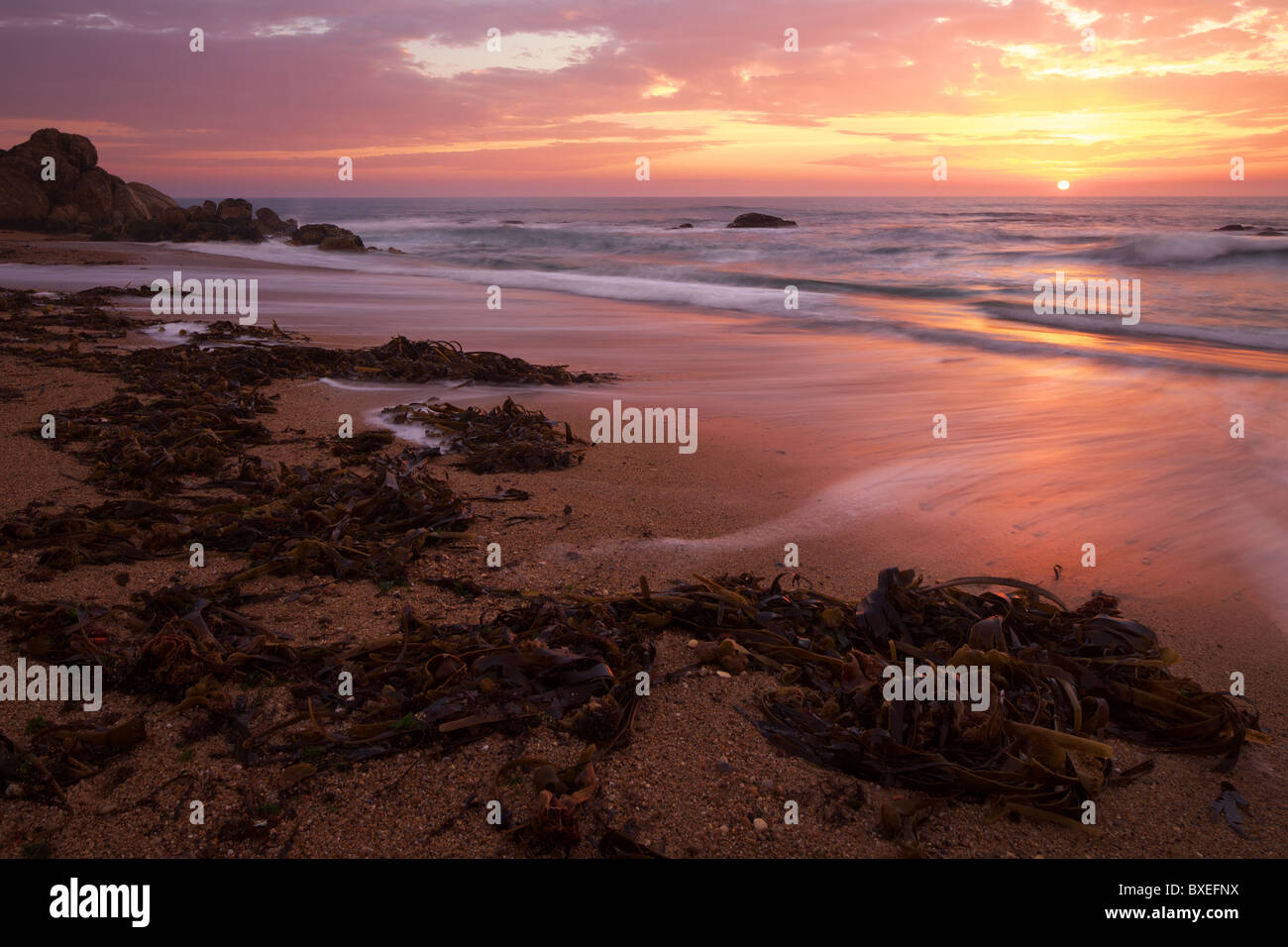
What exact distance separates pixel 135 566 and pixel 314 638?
111 centimetres

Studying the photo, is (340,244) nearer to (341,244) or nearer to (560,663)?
(341,244)

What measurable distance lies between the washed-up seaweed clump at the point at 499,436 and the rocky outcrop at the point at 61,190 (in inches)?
1101

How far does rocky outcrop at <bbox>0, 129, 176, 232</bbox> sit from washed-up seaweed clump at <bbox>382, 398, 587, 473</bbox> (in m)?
28.0

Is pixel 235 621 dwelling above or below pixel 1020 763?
above

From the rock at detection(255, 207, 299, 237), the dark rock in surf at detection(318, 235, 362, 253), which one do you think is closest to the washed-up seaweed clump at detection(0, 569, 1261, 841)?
the dark rock in surf at detection(318, 235, 362, 253)

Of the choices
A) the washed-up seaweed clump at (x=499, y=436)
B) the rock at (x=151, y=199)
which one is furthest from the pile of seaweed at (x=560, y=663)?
the rock at (x=151, y=199)

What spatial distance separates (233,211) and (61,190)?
6789mm

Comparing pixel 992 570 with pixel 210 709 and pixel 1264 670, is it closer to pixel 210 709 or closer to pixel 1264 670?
pixel 1264 670

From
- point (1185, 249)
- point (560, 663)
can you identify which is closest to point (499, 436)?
point (560, 663)

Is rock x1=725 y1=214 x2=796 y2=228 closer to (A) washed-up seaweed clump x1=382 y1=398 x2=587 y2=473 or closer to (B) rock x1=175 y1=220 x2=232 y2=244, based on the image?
(B) rock x1=175 y1=220 x2=232 y2=244

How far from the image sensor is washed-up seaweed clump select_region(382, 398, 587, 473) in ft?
16.2

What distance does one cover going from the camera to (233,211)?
33.9 metres
